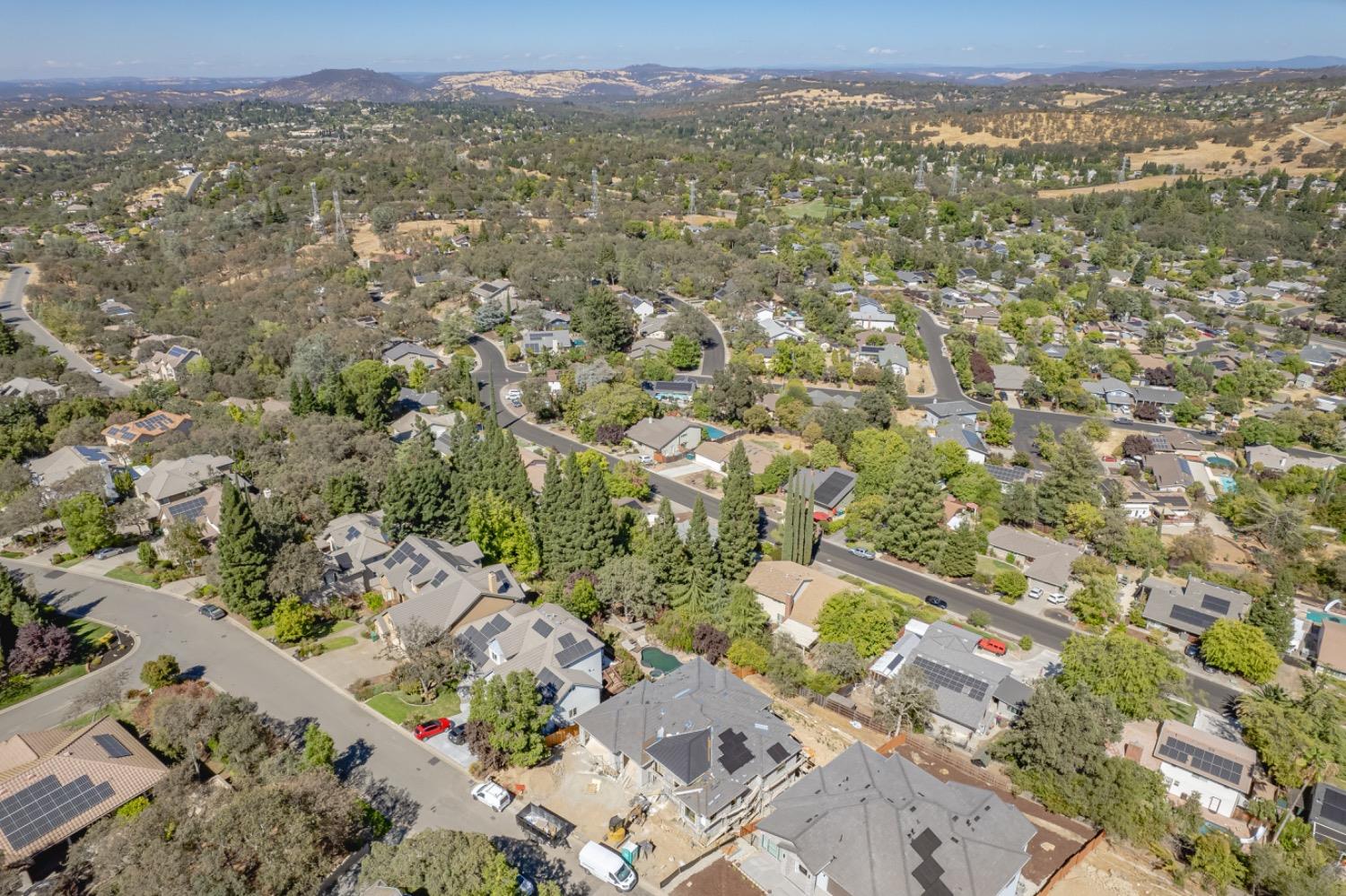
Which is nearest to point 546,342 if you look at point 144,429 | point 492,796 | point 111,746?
point 144,429

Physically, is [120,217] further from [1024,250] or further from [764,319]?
[1024,250]

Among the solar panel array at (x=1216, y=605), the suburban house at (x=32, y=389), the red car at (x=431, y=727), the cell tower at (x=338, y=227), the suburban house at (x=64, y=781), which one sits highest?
the cell tower at (x=338, y=227)

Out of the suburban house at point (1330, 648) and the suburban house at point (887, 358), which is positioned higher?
the suburban house at point (887, 358)

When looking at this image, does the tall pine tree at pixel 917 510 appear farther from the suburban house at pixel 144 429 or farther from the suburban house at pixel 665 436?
the suburban house at pixel 144 429

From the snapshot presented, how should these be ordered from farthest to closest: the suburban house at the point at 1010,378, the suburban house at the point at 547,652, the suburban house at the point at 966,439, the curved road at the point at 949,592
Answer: the suburban house at the point at 1010,378 → the suburban house at the point at 966,439 → the curved road at the point at 949,592 → the suburban house at the point at 547,652

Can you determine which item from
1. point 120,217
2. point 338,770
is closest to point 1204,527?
point 338,770

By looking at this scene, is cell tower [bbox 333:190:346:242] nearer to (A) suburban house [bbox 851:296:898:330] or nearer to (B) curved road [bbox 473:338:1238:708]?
(A) suburban house [bbox 851:296:898:330]

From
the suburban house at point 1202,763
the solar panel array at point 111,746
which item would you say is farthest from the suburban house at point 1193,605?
the solar panel array at point 111,746
